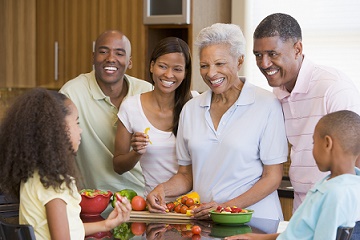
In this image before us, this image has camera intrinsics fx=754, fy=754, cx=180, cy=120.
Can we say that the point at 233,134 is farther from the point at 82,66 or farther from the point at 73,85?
the point at 82,66

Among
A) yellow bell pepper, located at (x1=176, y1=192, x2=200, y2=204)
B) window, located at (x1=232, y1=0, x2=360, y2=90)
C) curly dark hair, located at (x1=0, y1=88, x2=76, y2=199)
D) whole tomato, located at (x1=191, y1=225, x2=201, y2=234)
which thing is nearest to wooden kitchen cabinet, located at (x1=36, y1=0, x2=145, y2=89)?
window, located at (x1=232, y1=0, x2=360, y2=90)

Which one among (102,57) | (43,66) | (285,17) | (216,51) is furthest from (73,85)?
(43,66)

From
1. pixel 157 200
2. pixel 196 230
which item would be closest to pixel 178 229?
pixel 196 230

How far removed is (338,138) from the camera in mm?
2193

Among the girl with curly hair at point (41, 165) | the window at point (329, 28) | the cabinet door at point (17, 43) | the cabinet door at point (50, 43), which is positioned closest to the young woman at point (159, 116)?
the girl with curly hair at point (41, 165)

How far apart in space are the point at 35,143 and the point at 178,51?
4.12 feet

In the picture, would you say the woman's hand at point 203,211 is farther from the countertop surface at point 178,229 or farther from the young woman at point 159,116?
the young woman at point 159,116

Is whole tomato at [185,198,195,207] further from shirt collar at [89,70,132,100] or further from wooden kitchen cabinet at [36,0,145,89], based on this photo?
wooden kitchen cabinet at [36,0,145,89]

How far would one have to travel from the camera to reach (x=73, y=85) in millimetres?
3801

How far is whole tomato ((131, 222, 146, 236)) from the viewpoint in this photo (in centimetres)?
270

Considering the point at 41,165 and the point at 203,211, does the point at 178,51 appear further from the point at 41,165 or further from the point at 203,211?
the point at 41,165

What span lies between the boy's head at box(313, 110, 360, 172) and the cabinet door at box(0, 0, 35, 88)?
13.4 feet

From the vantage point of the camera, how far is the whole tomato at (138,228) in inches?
106

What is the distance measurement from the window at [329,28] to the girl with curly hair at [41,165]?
9.05 ft
